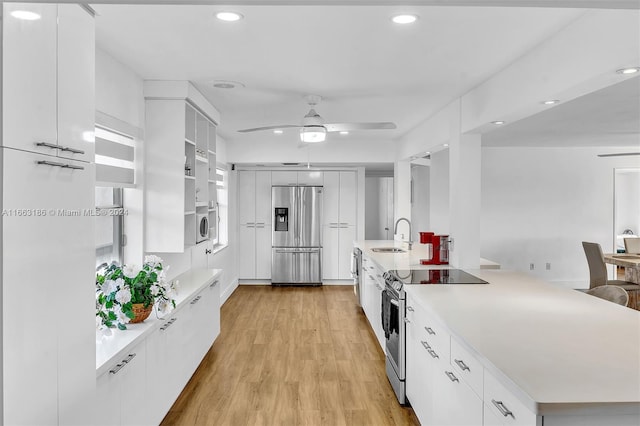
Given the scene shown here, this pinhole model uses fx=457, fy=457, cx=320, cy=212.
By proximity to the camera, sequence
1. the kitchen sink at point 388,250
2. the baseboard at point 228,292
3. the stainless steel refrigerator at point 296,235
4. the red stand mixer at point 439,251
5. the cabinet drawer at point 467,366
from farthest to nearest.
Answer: the stainless steel refrigerator at point 296,235
the baseboard at point 228,292
the kitchen sink at point 388,250
the red stand mixer at point 439,251
the cabinet drawer at point 467,366

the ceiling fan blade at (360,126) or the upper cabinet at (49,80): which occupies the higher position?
A: the ceiling fan blade at (360,126)

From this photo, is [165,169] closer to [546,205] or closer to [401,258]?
[401,258]

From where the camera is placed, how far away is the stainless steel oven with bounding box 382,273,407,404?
3.32 m

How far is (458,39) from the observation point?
2590 mm

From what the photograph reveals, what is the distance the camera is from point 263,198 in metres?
8.05

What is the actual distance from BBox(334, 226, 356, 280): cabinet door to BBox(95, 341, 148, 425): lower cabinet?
566cm

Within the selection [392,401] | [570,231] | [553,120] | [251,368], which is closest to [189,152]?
[251,368]

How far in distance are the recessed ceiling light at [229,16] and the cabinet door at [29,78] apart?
0.81 meters

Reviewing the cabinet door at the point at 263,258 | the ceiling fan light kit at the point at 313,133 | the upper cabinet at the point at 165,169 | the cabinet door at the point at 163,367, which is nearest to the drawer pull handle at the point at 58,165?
the cabinet door at the point at 163,367

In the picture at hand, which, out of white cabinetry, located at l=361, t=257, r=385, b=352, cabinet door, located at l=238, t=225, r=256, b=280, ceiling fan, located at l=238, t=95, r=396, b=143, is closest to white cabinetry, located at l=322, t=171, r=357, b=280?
cabinet door, located at l=238, t=225, r=256, b=280

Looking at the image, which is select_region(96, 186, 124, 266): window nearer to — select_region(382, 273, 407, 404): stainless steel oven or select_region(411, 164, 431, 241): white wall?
select_region(382, 273, 407, 404): stainless steel oven

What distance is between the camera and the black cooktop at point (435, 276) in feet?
11.3

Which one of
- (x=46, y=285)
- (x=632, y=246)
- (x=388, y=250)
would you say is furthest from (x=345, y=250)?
(x=46, y=285)

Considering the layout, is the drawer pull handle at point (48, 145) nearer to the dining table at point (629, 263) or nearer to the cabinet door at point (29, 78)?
the cabinet door at point (29, 78)
